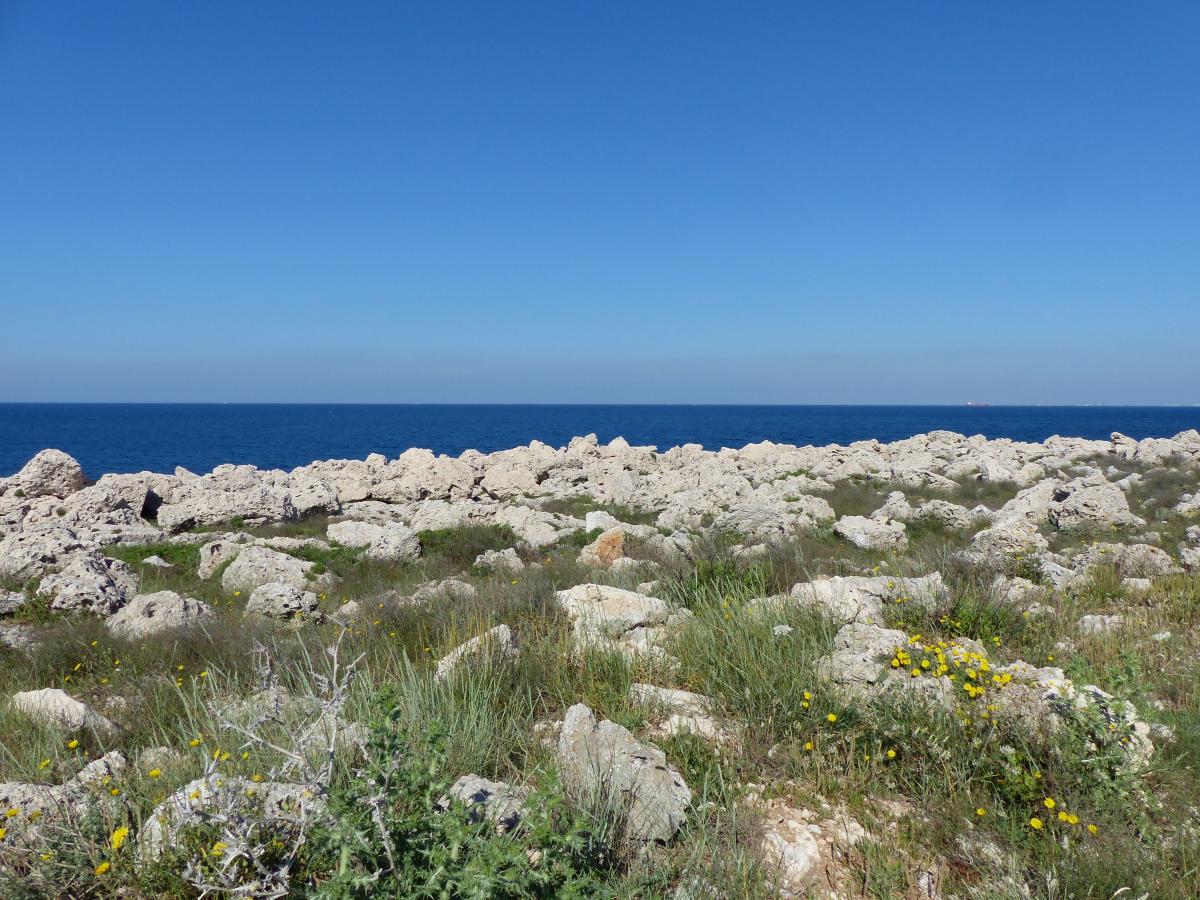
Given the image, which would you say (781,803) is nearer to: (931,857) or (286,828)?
(931,857)

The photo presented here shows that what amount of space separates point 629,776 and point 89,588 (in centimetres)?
951

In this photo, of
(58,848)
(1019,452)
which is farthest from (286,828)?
(1019,452)

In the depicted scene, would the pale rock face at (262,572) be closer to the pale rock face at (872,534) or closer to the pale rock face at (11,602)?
the pale rock face at (11,602)

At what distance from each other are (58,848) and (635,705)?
306 centimetres

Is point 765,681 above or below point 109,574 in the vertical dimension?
above

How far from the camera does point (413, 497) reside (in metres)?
23.2

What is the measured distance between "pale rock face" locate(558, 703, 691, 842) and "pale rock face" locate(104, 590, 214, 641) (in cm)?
556

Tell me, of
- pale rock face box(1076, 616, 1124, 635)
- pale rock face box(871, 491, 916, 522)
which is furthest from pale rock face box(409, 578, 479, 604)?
pale rock face box(871, 491, 916, 522)

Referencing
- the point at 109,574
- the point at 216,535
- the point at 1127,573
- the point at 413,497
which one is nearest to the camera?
the point at 1127,573

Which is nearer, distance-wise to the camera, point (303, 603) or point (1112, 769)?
point (1112, 769)

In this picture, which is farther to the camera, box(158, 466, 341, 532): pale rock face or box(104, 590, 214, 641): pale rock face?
box(158, 466, 341, 532): pale rock face

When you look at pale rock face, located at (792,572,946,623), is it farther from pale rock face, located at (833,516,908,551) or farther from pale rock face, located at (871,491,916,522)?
Answer: pale rock face, located at (871,491,916,522)

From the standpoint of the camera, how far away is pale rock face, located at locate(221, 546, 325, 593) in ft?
34.5

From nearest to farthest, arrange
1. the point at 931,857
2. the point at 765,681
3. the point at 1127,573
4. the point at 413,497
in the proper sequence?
the point at 931,857
the point at 765,681
the point at 1127,573
the point at 413,497
